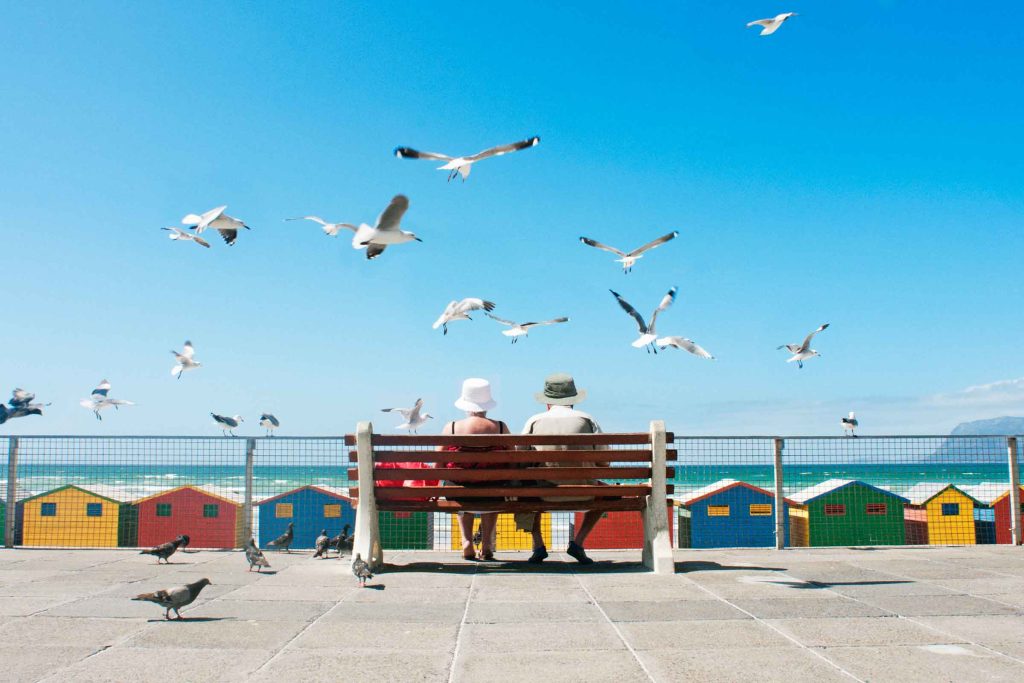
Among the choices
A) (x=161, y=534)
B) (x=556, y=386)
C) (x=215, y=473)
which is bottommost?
(x=161, y=534)

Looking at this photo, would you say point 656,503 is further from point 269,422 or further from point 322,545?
point 269,422

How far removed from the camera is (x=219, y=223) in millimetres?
12117

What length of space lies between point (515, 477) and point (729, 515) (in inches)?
268

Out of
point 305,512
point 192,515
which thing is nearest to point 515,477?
point 305,512

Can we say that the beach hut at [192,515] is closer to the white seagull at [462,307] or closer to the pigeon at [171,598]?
the white seagull at [462,307]

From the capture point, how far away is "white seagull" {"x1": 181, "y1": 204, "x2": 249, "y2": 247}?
1140 centimetres

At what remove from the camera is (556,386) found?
788 centimetres

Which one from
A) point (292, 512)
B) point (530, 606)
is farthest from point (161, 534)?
point (530, 606)

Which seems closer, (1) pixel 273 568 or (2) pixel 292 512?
(1) pixel 273 568

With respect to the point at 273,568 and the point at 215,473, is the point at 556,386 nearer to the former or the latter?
the point at 273,568

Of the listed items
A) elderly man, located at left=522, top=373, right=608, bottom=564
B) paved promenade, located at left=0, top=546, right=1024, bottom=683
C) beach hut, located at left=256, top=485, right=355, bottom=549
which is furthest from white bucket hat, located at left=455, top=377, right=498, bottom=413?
beach hut, located at left=256, top=485, right=355, bottom=549

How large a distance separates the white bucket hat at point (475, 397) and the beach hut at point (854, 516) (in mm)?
7135

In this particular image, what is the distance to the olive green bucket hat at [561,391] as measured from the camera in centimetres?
788

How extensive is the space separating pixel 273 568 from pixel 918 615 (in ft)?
17.2
